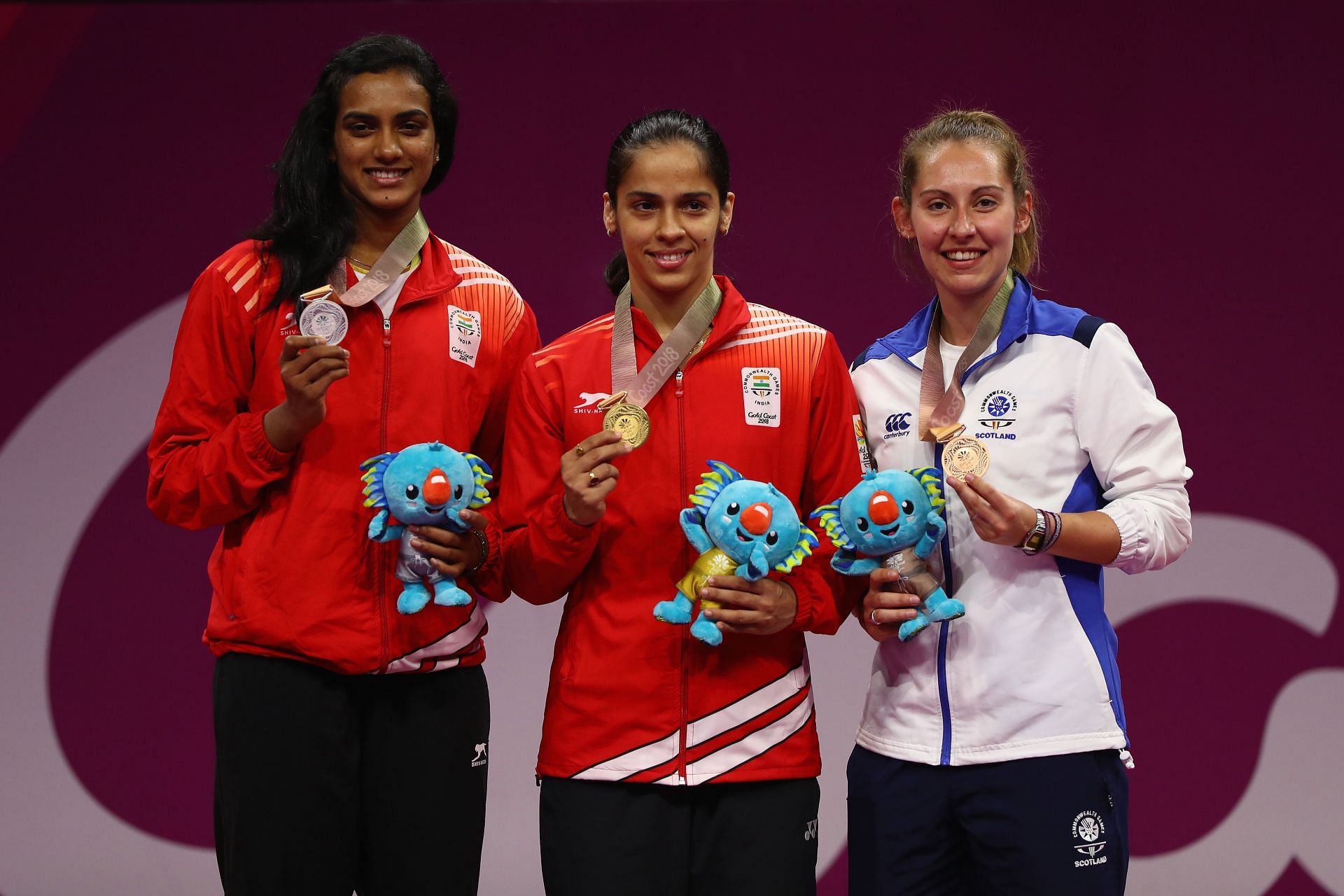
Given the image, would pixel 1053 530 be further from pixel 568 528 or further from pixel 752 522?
pixel 568 528

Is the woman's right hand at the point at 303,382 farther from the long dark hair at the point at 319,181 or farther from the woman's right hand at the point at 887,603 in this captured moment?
the woman's right hand at the point at 887,603

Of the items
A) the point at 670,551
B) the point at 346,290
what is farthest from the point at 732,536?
the point at 346,290

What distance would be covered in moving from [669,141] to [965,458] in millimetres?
730

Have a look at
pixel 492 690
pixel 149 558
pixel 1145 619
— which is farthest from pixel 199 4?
pixel 1145 619

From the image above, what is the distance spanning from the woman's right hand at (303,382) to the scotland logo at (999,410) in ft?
3.50

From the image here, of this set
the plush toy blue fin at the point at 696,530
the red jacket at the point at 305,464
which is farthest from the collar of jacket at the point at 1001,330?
the red jacket at the point at 305,464

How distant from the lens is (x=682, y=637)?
6.75 feet

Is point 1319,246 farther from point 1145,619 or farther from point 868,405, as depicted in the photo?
point 868,405

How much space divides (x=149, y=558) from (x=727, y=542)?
2.69 metres

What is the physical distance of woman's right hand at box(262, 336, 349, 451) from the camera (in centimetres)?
204

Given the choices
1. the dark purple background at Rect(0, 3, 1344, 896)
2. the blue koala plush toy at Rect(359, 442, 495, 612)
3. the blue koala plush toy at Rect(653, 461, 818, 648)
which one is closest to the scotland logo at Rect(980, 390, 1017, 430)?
the blue koala plush toy at Rect(653, 461, 818, 648)

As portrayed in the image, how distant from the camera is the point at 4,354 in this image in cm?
399

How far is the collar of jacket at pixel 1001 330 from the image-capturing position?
2164mm

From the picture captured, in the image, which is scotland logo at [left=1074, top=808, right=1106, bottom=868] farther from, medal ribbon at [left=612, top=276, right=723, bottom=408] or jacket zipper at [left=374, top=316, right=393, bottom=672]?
jacket zipper at [left=374, top=316, right=393, bottom=672]
